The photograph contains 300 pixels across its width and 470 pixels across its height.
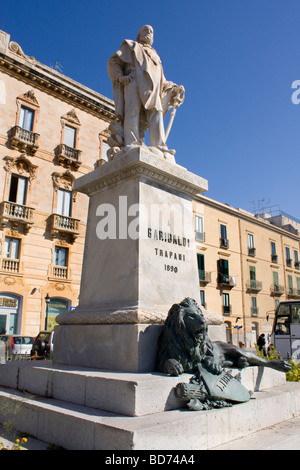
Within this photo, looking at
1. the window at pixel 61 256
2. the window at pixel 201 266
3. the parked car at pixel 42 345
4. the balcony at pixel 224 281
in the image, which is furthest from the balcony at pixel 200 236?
the parked car at pixel 42 345

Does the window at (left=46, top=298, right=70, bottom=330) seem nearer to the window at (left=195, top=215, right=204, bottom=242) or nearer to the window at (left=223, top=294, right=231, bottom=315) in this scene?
the window at (left=195, top=215, right=204, bottom=242)

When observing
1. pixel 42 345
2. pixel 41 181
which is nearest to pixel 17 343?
pixel 42 345

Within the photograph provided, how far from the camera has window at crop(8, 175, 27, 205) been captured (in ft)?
71.8

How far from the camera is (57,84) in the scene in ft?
81.4

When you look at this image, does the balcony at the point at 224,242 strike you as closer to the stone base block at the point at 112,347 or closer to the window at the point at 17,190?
the window at the point at 17,190

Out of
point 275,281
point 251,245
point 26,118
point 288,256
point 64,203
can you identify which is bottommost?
point 275,281

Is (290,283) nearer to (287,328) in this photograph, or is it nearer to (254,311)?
(254,311)

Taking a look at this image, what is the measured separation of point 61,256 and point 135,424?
842 inches

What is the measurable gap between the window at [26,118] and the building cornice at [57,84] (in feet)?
5.67

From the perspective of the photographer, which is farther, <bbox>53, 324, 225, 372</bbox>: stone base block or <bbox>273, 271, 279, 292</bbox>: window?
<bbox>273, 271, 279, 292</bbox>: window

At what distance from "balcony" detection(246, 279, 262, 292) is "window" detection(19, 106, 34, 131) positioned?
24.2 m

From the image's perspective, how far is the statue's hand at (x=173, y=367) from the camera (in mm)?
3398

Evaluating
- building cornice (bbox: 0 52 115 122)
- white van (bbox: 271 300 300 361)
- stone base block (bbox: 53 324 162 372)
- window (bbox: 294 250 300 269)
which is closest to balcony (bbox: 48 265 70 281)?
building cornice (bbox: 0 52 115 122)
